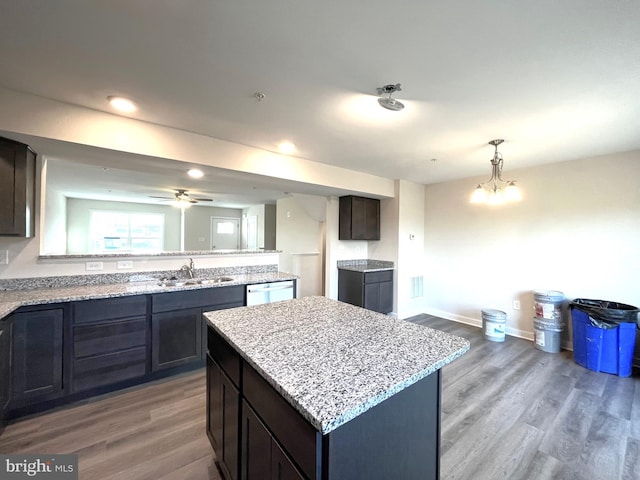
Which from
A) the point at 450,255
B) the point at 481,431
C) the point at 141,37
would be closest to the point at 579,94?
the point at 481,431

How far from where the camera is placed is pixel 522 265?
378 cm

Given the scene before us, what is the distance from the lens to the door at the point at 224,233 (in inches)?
376

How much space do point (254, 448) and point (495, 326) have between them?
12.1 feet

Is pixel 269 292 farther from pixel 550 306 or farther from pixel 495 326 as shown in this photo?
pixel 550 306

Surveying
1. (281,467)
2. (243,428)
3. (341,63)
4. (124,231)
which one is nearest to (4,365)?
(243,428)

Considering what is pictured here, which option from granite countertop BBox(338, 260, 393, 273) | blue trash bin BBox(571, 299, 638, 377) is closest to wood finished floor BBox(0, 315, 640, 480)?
blue trash bin BBox(571, 299, 638, 377)

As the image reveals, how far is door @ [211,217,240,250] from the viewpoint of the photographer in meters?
9.55

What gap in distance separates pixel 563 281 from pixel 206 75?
455 cm

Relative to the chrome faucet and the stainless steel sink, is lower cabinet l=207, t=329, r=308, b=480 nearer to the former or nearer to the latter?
the stainless steel sink

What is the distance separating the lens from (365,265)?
4.77 m

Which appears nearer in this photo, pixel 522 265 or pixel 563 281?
pixel 563 281

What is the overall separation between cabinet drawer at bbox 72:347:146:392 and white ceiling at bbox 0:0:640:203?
207 centimetres

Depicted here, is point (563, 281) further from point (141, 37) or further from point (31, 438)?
point (31, 438)

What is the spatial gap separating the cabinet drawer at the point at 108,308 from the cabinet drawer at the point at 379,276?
116 inches
